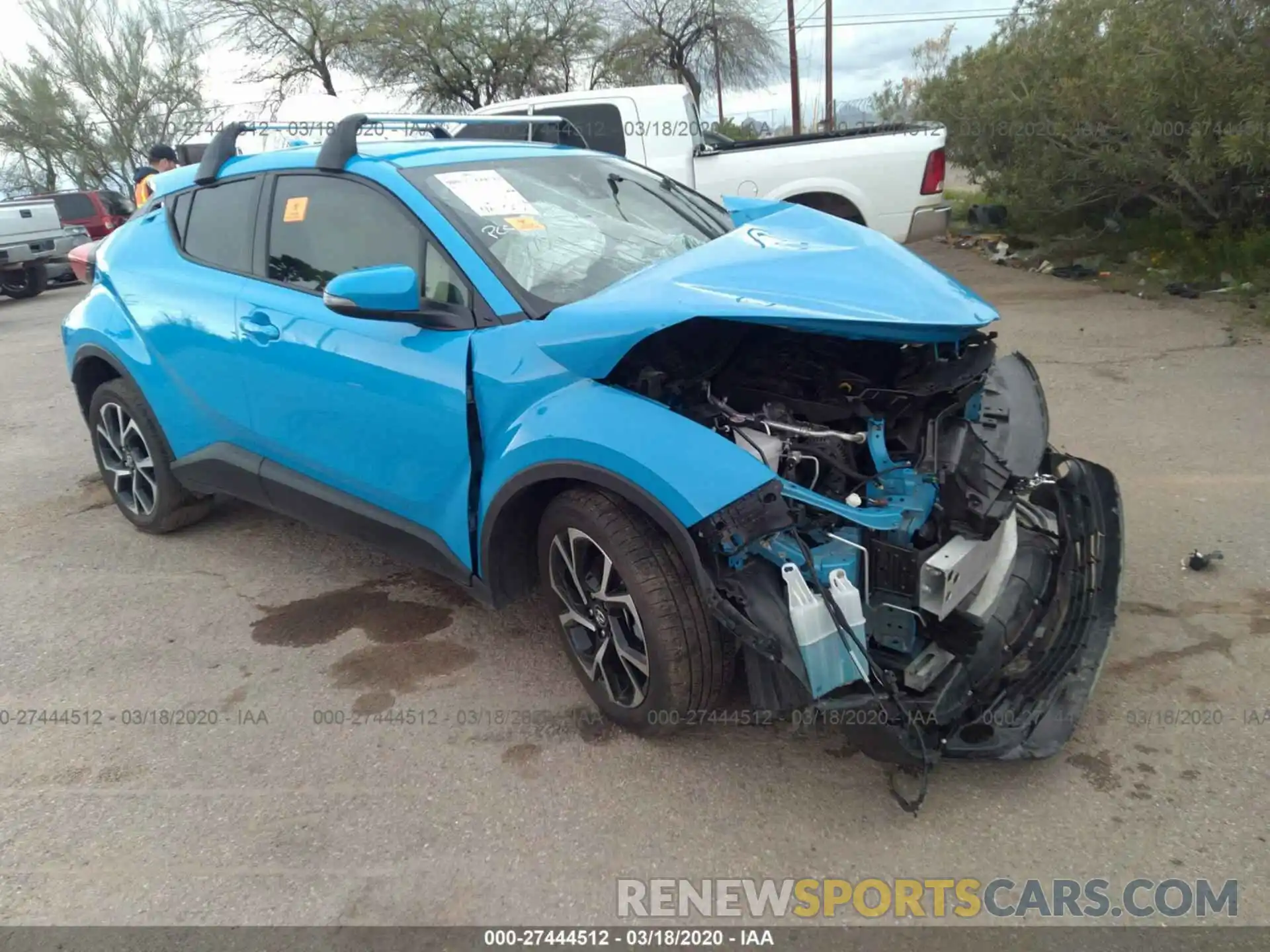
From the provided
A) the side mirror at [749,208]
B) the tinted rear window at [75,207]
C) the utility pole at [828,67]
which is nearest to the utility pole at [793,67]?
the utility pole at [828,67]

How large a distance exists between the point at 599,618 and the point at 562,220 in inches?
59.0

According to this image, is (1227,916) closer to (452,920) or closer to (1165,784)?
(1165,784)

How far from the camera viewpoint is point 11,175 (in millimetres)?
34625

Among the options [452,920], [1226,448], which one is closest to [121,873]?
[452,920]

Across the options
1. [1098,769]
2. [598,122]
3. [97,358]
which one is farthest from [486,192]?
[598,122]

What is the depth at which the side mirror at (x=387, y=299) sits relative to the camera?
9.32 ft

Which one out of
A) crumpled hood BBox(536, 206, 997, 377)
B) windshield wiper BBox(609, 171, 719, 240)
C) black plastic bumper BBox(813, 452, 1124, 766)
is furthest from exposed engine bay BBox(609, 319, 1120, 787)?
windshield wiper BBox(609, 171, 719, 240)

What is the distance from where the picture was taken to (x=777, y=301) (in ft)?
8.70

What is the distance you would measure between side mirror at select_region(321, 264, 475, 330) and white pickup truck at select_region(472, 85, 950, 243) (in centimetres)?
603

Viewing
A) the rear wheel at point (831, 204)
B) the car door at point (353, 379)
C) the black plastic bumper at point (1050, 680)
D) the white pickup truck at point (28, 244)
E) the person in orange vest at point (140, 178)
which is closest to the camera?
the black plastic bumper at point (1050, 680)

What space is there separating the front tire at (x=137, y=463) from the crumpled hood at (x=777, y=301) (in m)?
2.62

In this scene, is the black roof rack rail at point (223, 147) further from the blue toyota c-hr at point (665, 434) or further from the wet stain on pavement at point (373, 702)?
the wet stain on pavement at point (373, 702)

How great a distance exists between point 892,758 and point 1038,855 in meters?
0.46

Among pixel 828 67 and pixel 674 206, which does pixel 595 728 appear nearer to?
pixel 674 206
